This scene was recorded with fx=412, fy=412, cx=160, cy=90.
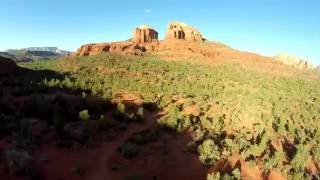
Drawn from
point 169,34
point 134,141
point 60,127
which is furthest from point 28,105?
point 169,34

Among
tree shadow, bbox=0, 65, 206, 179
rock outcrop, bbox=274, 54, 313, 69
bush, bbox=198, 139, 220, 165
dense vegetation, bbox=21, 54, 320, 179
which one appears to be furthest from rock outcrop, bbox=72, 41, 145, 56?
bush, bbox=198, 139, 220, 165

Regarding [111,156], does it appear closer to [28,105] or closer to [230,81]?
[28,105]

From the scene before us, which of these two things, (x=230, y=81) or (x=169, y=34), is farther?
(x=169, y=34)

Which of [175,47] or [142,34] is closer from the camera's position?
[175,47]

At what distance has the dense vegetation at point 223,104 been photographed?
26.5 metres

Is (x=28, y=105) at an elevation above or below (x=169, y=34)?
below

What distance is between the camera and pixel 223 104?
4003cm

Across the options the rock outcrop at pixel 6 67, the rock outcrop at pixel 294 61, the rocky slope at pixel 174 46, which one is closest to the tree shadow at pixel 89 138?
the rock outcrop at pixel 6 67

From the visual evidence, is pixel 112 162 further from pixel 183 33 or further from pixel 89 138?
pixel 183 33

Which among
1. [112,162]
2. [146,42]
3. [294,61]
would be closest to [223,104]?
[112,162]

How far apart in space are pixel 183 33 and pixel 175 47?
33.2 feet

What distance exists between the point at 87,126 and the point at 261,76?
40.8m

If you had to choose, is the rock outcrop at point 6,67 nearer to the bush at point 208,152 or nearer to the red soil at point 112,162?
the red soil at point 112,162

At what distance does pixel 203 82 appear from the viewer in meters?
54.1
